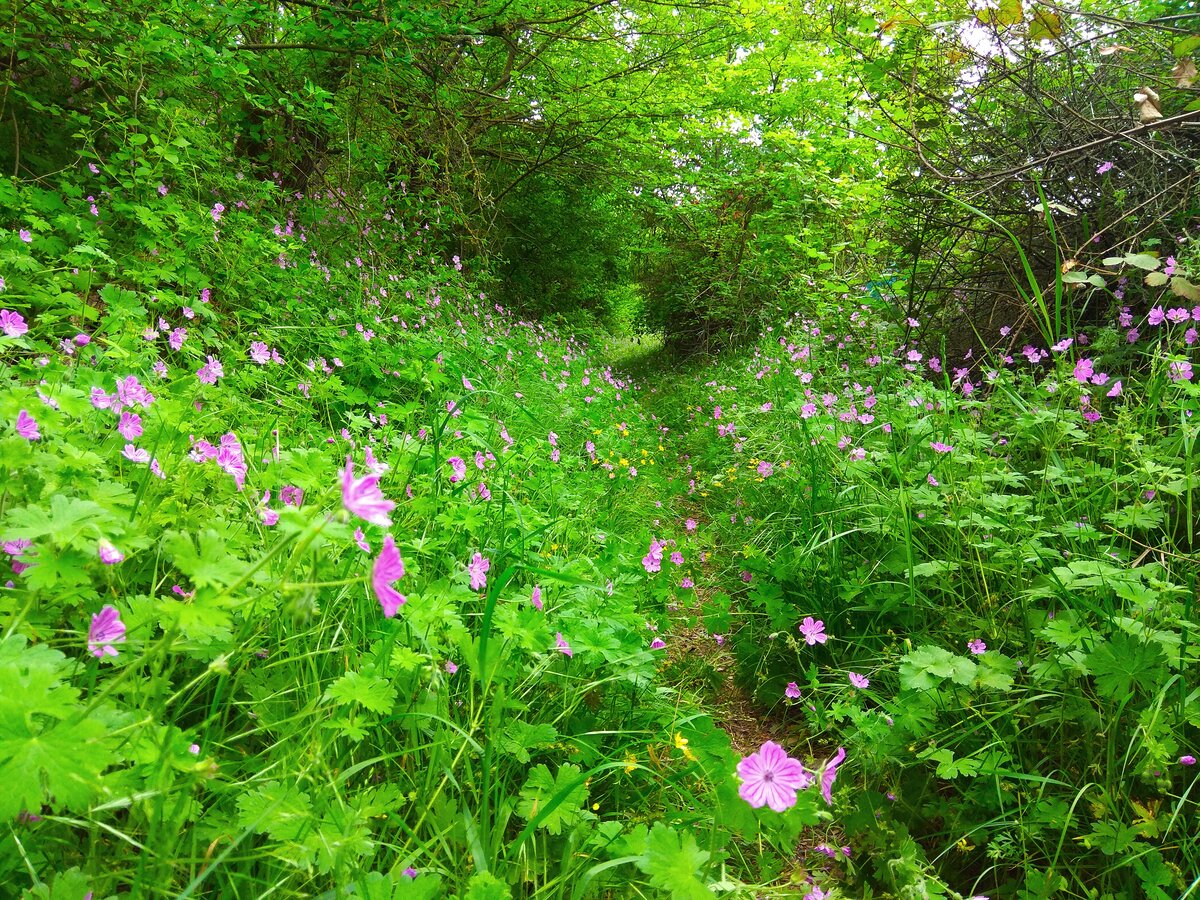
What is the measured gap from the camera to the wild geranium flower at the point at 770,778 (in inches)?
35.6

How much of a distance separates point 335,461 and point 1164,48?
435 cm

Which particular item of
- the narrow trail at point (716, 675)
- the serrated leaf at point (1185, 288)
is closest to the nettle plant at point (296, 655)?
the narrow trail at point (716, 675)

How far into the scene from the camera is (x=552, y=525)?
2.42 metres

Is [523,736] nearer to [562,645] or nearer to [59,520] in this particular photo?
[562,645]

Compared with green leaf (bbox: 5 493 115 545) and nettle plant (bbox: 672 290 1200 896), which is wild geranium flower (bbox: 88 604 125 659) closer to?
green leaf (bbox: 5 493 115 545)

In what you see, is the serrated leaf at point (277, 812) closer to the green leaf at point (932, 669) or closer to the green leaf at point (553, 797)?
the green leaf at point (553, 797)

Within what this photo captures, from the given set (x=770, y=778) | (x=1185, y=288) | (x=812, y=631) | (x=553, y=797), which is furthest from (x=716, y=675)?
(x=1185, y=288)

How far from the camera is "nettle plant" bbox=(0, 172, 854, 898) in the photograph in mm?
903

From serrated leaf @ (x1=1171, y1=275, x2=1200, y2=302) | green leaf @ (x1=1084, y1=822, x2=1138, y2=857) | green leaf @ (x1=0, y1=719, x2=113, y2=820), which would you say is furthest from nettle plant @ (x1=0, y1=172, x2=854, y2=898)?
serrated leaf @ (x1=1171, y1=275, x2=1200, y2=302)

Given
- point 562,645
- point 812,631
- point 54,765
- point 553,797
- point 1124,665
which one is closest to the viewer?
point 54,765

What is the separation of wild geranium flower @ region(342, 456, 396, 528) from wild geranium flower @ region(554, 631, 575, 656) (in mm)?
1019

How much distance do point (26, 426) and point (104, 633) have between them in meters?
0.53

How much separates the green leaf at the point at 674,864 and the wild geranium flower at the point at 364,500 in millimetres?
726

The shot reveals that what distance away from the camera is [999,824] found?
5.26 ft
